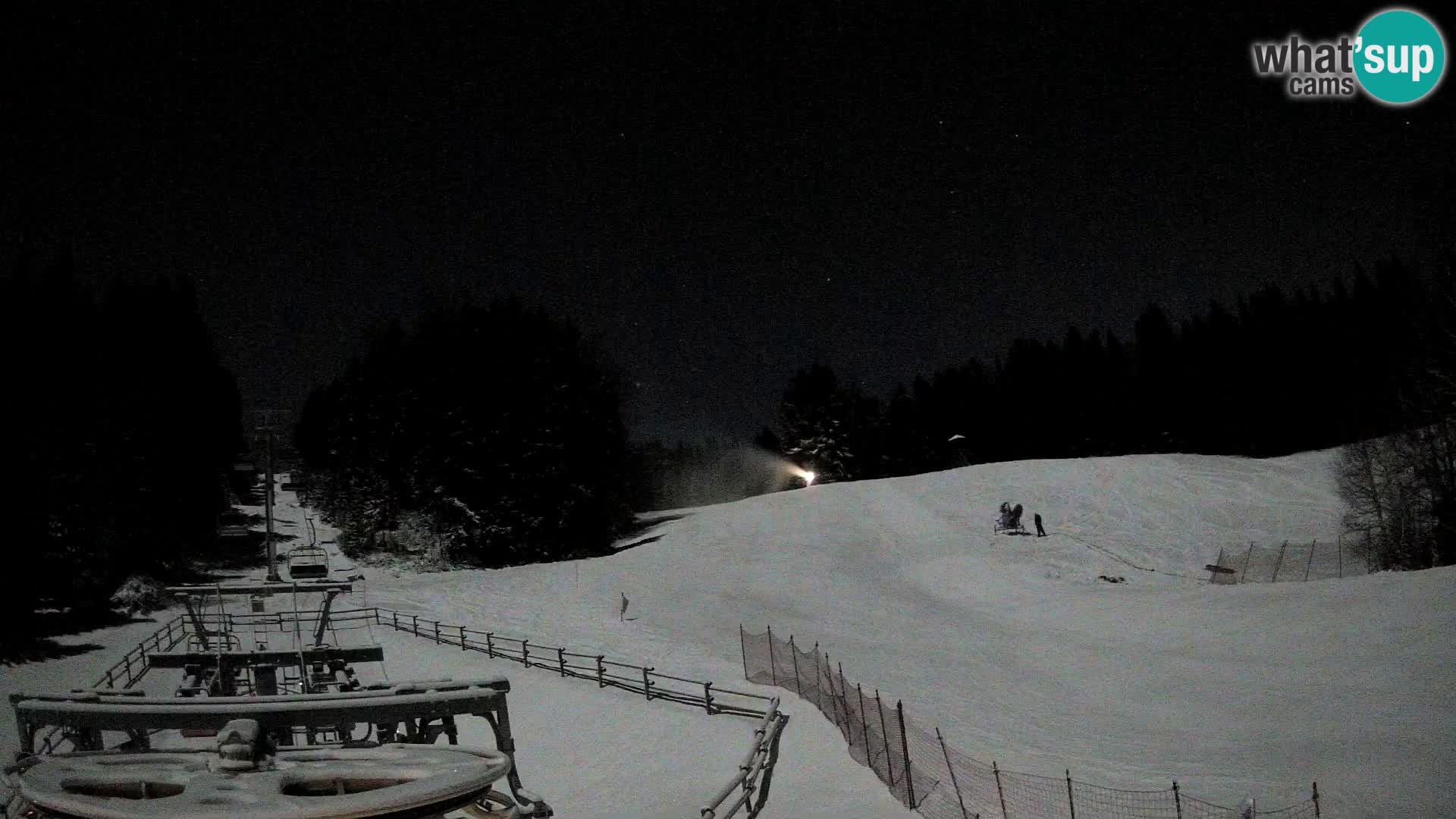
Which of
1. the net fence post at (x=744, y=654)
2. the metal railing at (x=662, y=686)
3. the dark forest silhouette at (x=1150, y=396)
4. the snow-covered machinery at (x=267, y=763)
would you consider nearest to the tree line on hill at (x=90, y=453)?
the metal railing at (x=662, y=686)

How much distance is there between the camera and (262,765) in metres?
6.96

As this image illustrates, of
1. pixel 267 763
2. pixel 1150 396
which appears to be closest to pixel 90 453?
pixel 267 763

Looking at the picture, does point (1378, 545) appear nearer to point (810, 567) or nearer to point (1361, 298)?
point (810, 567)

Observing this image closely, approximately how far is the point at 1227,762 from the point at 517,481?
142 feet

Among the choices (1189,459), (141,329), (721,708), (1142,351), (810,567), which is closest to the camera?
(721,708)

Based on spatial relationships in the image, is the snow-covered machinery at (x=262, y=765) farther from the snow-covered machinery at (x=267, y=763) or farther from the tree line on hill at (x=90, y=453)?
the tree line on hill at (x=90, y=453)

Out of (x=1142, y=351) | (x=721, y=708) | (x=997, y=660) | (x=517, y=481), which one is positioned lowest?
(x=997, y=660)

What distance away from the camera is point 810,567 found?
46.2 meters

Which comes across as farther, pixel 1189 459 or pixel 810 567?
pixel 1189 459

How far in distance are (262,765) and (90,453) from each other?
36285 mm

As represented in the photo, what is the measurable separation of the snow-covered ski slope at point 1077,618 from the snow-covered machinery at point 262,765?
9.02 metres

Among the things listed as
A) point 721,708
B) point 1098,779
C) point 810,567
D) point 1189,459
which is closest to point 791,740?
point 721,708

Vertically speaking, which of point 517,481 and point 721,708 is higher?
point 517,481

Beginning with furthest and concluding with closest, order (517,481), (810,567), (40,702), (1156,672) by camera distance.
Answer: (517,481), (810,567), (1156,672), (40,702)
